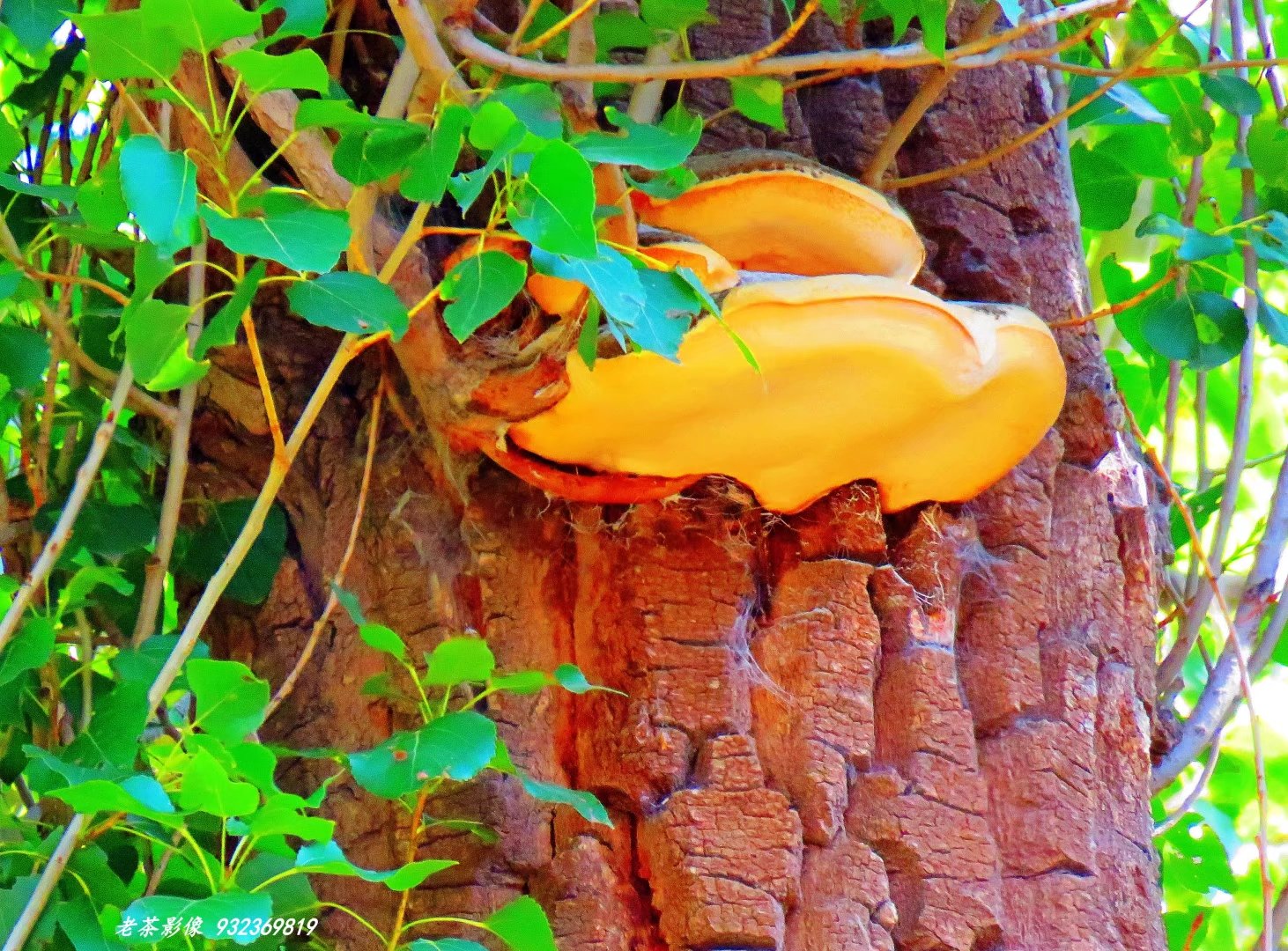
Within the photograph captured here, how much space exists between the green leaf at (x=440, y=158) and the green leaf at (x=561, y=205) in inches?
3.6

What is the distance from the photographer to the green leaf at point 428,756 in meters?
1.23

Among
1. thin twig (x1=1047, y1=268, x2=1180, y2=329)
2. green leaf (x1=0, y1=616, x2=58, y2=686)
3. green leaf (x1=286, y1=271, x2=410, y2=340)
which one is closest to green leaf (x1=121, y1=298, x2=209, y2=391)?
green leaf (x1=286, y1=271, x2=410, y2=340)

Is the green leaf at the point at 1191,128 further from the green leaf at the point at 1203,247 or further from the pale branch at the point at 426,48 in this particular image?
the pale branch at the point at 426,48

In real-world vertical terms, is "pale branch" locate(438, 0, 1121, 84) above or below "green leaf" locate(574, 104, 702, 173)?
above

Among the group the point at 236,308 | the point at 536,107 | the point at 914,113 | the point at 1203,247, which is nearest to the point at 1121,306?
the point at 1203,247

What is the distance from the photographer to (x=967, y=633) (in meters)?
1.75

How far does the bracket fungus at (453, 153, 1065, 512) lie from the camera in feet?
4.54

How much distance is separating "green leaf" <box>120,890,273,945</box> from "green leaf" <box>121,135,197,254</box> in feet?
1.65

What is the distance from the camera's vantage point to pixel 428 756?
125 centimetres

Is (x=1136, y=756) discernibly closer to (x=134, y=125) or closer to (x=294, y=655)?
(x=294, y=655)

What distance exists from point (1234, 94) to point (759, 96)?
0.76m

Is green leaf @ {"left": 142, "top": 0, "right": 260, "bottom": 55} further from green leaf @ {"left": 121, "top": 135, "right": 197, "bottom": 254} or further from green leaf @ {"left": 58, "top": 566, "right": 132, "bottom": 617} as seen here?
green leaf @ {"left": 58, "top": 566, "right": 132, "bottom": 617}

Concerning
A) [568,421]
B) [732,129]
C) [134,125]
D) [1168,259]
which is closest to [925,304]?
[568,421]

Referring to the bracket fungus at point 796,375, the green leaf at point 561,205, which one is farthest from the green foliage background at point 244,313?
the bracket fungus at point 796,375
